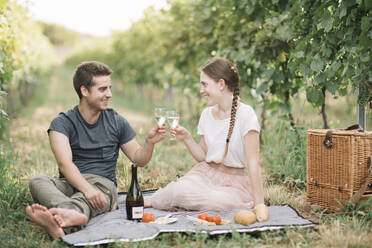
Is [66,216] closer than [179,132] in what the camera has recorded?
Yes

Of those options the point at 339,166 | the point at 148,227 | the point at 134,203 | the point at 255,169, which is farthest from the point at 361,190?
the point at 134,203

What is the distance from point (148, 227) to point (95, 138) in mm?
931

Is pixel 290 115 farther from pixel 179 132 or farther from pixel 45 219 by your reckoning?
pixel 45 219

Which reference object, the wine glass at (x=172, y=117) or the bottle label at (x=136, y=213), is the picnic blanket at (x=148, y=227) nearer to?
the bottle label at (x=136, y=213)

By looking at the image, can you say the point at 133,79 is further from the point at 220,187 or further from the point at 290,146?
the point at 220,187

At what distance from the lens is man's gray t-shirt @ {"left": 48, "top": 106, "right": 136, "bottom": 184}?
323 centimetres

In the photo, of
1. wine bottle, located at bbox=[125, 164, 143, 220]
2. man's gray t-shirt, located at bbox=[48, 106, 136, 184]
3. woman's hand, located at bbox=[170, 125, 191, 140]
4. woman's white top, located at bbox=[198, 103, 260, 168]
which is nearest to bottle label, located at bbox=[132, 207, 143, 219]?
wine bottle, located at bbox=[125, 164, 143, 220]

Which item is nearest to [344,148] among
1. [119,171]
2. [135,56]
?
[119,171]

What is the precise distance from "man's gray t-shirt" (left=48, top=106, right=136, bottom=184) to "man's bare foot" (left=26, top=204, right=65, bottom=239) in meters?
0.71

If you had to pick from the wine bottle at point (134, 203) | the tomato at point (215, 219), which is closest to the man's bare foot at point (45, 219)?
the wine bottle at point (134, 203)

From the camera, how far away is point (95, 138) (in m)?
3.29

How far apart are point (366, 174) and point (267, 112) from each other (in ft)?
9.63

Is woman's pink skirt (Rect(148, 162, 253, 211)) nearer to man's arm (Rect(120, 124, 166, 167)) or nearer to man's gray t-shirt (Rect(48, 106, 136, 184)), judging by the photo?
man's arm (Rect(120, 124, 166, 167))

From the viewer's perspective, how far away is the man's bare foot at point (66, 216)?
2.64 meters
